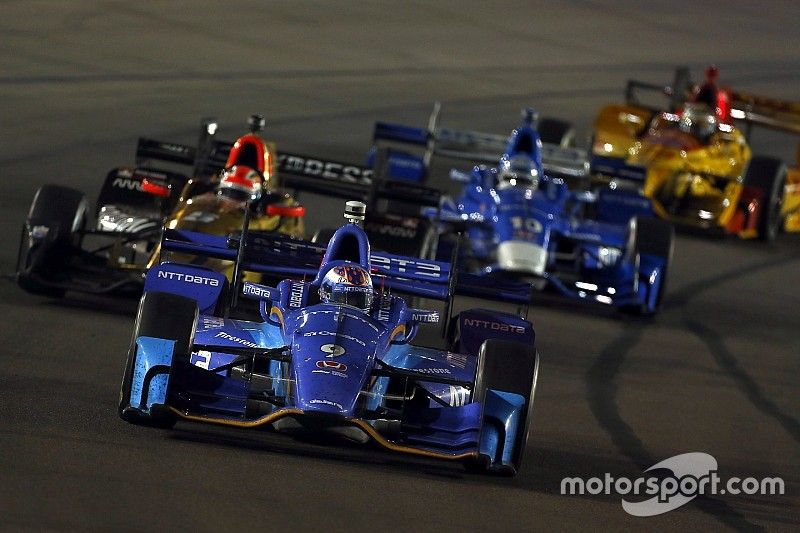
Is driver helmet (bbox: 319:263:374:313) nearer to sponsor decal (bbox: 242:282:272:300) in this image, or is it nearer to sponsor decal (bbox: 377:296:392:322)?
sponsor decal (bbox: 377:296:392:322)

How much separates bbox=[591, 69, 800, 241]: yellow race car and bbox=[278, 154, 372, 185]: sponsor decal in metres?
4.96

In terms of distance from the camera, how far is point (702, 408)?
1331 centimetres

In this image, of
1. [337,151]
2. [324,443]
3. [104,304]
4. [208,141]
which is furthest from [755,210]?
[324,443]

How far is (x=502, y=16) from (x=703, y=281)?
2312 cm

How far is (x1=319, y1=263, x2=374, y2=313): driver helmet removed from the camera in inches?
433

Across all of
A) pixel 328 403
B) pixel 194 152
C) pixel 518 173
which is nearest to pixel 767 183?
pixel 518 173

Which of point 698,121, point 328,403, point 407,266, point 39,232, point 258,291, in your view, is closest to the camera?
point 328,403

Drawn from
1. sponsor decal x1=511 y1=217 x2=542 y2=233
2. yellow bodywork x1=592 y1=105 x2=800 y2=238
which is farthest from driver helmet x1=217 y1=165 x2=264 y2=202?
yellow bodywork x1=592 y1=105 x2=800 y2=238

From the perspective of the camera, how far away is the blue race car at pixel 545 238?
16844 millimetres

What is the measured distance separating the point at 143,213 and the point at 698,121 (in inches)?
397

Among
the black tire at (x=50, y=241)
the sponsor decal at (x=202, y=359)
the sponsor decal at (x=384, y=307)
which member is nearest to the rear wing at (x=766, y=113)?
the black tire at (x=50, y=241)

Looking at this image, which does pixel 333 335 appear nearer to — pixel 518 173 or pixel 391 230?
pixel 391 230

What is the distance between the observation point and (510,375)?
1027cm

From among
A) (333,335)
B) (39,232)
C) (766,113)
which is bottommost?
(39,232)
